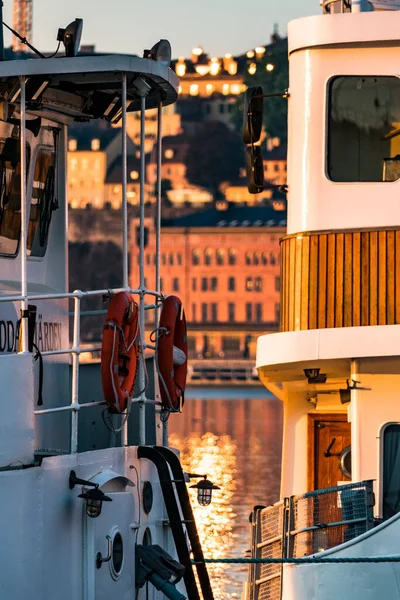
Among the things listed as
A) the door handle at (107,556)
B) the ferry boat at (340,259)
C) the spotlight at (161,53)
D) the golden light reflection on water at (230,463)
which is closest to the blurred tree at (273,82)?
the golden light reflection on water at (230,463)

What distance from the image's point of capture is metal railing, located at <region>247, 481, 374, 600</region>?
1365 centimetres

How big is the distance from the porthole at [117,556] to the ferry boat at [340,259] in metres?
2.28

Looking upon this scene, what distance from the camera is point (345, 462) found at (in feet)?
53.0

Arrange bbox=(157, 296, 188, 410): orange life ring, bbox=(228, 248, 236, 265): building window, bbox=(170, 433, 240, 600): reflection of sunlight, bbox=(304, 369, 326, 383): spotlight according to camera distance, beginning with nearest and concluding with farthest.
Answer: bbox=(157, 296, 188, 410): orange life ring
bbox=(304, 369, 326, 383): spotlight
bbox=(170, 433, 240, 600): reflection of sunlight
bbox=(228, 248, 236, 265): building window

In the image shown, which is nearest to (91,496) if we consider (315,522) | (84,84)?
(84,84)

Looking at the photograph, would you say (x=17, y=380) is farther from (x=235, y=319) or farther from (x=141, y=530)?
(x=235, y=319)

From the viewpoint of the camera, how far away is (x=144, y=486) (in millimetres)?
12406

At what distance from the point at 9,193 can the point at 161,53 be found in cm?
133

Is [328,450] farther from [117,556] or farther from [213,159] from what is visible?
[213,159]

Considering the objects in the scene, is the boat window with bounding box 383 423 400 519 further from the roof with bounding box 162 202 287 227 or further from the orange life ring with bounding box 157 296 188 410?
the roof with bounding box 162 202 287 227

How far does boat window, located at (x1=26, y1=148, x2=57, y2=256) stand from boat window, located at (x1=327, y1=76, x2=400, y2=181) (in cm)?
300

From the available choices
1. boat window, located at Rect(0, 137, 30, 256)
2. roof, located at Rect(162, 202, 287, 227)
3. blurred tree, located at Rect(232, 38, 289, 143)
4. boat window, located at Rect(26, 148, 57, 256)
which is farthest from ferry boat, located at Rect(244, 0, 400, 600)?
roof, located at Rect(162, 202, 287, 227)

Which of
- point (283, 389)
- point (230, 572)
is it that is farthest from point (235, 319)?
point (283, 389)

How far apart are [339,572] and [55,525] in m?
3.03
